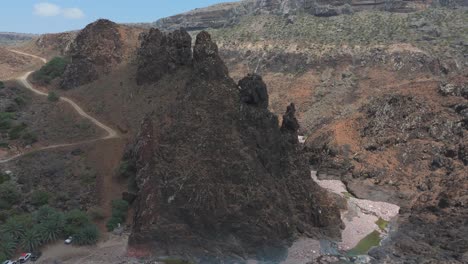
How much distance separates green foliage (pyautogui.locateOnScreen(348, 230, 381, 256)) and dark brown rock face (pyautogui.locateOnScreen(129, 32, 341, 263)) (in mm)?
3257

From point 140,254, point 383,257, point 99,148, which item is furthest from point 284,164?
point 99,148

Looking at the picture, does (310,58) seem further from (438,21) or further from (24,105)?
(24,105)

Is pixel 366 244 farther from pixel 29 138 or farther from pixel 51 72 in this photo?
pixel 51 72

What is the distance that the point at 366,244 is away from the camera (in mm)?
54375

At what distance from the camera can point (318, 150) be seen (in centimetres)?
8781

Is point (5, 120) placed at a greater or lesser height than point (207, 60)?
lesser

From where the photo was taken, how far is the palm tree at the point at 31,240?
4884cm

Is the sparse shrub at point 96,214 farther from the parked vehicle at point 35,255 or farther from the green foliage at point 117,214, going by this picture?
the parked vehicle at point 35,255

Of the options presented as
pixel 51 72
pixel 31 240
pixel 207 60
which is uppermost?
pixel 207 60

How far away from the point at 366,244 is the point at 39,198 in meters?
40.0

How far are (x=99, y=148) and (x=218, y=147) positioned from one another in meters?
21.7

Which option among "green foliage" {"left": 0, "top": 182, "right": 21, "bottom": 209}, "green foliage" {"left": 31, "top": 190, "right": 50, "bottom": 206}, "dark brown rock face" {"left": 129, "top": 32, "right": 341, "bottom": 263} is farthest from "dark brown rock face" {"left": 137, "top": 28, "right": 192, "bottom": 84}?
"green foliage" {"left": 0, "top": 182, "right": 21, "bottom": 209}

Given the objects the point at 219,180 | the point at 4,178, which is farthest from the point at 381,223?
the point at 4,178

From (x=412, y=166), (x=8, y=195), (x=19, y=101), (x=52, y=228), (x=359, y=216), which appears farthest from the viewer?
(x=19, y=101)
